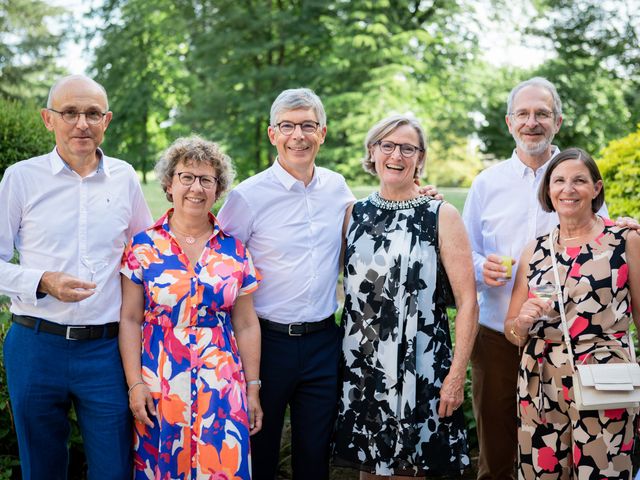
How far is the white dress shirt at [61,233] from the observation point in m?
3.10

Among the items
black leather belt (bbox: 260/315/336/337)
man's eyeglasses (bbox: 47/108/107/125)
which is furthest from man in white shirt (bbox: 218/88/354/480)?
man's eyeglasses (bbox: 47/108/107/125)

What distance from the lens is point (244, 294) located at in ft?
11.0

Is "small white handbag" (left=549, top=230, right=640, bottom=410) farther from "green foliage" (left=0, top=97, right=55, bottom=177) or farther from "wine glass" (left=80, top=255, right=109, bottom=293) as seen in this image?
"green foliage" (left=0, top=97, right=55, bottom=177)

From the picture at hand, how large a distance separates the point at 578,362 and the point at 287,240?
161 cm

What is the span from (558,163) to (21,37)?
1393 inches

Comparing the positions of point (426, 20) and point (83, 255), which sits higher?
point (426, 20)

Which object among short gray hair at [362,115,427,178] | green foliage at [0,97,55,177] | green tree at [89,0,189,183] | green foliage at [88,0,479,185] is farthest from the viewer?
green tree at [89,0,189,183]

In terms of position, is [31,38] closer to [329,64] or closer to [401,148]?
[329,64]

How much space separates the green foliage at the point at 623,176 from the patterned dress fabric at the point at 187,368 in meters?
5.18

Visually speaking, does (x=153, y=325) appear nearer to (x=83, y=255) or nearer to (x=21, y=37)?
(x=83, y=255)

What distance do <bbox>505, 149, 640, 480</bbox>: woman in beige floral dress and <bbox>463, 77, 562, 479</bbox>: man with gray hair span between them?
0.43m

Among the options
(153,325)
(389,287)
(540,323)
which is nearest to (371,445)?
(389,287)

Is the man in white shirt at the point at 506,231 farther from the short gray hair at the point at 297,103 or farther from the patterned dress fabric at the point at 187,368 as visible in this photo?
the patterned dress fabric at the point at 187,368

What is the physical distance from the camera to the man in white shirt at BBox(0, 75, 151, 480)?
307cm
